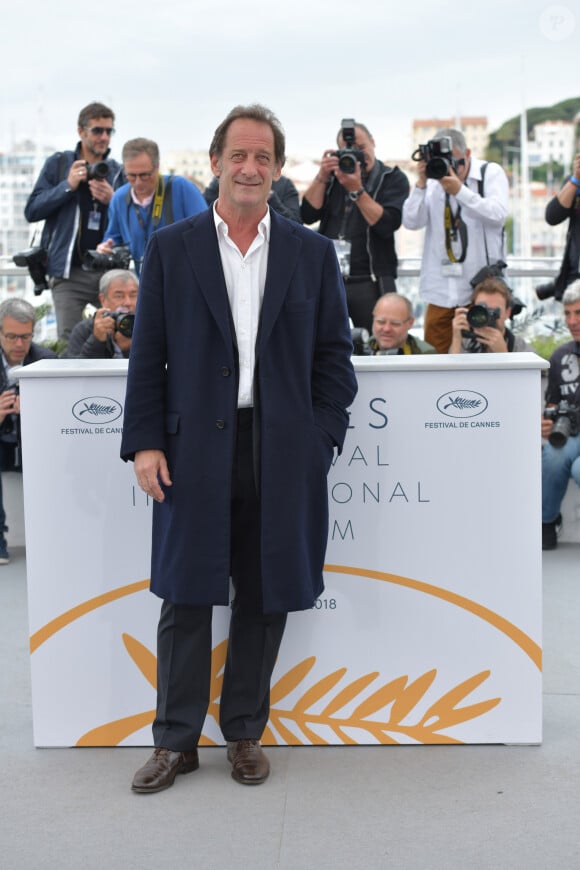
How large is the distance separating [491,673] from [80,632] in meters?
1.22

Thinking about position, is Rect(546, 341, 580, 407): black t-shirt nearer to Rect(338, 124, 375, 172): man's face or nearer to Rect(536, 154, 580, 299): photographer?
Rect(536, 154, 580, 299): photographer

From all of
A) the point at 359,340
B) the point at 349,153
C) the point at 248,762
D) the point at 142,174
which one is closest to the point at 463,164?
the point at 349,153

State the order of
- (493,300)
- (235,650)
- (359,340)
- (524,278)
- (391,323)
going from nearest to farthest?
(235,650) → (359,340) → (391,323) → (493,300) → (524,278)

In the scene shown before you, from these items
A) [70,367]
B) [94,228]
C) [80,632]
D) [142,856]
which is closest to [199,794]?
[142,856]

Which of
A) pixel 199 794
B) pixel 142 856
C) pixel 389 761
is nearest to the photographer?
pixel 142 856

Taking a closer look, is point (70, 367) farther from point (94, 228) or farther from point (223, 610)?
point (94, 228)

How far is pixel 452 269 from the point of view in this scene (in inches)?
247

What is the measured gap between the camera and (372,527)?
3541 millimetres

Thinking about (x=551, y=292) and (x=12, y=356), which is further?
(x=551, y=292)

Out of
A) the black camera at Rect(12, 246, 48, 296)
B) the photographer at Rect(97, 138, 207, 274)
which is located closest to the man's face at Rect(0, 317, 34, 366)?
the photographer at Rect(97, 138, 207, 274)

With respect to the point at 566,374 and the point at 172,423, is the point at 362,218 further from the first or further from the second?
the point at 172,423

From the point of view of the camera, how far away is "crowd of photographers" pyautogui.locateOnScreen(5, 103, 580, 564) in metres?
5.97

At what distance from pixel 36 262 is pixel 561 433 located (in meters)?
3.08

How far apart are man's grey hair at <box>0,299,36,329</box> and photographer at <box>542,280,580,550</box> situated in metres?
2.62
